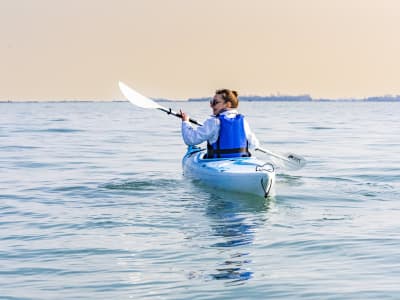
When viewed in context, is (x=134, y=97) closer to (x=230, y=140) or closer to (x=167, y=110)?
(x=167, y=110)

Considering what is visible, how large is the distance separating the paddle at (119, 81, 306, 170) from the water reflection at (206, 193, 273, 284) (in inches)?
80.6

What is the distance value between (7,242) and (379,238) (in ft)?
12.1

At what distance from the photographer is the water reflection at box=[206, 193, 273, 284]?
20.7ft

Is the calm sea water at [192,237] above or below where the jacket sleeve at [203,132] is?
below

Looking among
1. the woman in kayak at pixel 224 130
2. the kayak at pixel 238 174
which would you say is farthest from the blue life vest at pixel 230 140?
the kayak at pixel 238 174

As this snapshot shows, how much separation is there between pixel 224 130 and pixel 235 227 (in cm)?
285

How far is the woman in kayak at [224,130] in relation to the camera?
1097 cm

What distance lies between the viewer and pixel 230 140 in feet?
36.6

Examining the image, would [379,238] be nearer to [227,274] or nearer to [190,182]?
[227,274]

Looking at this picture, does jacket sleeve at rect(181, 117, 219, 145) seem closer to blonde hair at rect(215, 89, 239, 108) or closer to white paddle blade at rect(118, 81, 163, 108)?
blonde hair at rect(215, 89, 239, 108)

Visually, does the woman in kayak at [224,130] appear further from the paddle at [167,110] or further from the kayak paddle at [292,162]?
the kayak paddle at [292,162]

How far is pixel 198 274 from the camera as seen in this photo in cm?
623

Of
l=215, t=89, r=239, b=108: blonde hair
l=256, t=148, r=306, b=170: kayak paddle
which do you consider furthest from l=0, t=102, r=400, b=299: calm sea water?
l=215, t=89, r=239, b=108: blonde hair

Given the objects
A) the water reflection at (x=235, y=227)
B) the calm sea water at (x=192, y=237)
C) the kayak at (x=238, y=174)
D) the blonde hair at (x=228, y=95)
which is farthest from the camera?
the blonde hair at (x=228, y=95)
